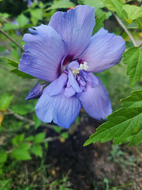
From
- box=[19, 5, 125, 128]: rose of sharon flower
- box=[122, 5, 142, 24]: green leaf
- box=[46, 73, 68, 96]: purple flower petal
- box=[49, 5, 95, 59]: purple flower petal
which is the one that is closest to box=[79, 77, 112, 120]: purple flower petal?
box=[19, 5, 125, 128]: rose of sharon flower

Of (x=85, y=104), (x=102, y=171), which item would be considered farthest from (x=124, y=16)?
(x=102, y=171)

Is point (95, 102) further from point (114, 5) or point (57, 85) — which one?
point (114, 5)

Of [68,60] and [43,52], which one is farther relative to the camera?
[68,60]

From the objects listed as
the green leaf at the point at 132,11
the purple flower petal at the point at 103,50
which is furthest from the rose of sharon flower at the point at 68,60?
the green leaf at the point at 132,11

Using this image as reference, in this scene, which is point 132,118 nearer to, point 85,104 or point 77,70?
point 85,104

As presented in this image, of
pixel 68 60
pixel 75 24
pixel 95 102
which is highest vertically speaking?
pixel 75 24

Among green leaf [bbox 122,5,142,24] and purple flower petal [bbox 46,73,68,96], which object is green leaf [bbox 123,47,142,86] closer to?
green leaf [bbox 122,5,142,24]

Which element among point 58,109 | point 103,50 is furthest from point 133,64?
point 58,109

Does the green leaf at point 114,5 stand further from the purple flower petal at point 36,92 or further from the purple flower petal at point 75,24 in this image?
the purple flower petal at point 36,92
